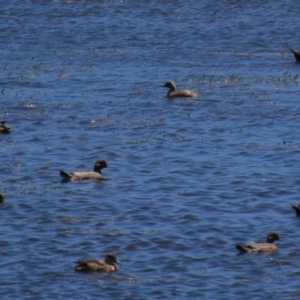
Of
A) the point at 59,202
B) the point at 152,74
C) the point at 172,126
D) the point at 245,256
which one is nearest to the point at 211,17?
the point at 152,74

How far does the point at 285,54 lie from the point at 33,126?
10.3m

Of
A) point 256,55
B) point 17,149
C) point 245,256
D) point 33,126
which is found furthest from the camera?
point 256,55

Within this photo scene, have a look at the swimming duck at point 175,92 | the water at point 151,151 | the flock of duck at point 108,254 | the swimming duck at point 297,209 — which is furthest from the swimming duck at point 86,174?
the swimming duck at point 175,92

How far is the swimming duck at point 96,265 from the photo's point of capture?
18359 mm

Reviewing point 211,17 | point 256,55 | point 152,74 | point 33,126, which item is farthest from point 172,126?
point 211,17

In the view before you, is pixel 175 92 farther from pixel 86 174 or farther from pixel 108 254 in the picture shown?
pixel 108 254

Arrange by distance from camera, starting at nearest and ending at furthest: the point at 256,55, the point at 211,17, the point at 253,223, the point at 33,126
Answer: the point at 253,223, the point at 33,126, the point at 256,55, the point at 211,17

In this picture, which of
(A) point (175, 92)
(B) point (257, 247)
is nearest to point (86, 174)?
(B) point (257, 247)

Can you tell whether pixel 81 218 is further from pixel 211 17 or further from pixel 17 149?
pixel 211 17

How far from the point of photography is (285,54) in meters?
35.8

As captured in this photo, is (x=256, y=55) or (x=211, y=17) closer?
(x=256, y=55)

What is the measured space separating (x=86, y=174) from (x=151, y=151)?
7.76 feet

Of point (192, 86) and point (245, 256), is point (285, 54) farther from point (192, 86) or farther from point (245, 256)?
point (245, 256)

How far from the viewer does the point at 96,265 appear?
18.4m
